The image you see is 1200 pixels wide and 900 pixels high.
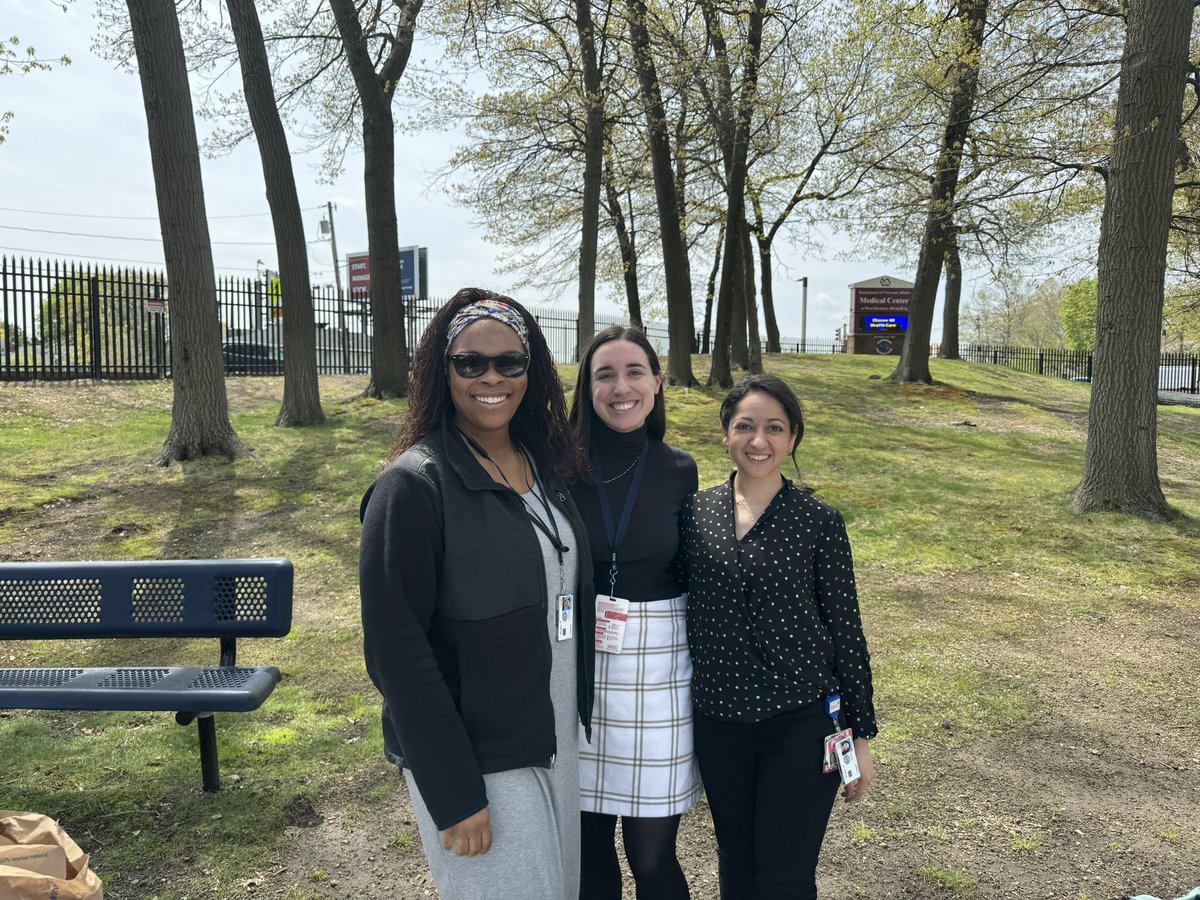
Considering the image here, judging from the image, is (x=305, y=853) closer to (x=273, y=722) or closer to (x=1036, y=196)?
(x=273, y=722)

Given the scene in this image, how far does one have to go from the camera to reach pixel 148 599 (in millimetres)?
3949

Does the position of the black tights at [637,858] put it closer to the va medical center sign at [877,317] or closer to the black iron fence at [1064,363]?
the va medical center sign at [877,317]

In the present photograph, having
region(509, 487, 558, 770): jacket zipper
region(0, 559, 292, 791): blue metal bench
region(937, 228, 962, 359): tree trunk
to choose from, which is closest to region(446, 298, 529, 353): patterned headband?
region(509, 487, 558, 770): jacket zipper

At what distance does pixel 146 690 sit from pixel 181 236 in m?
7.47

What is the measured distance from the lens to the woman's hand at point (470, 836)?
183cm

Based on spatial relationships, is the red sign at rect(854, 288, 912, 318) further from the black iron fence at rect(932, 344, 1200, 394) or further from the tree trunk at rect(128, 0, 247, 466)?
the tree trunk at rect(128, 0, 247, 466)

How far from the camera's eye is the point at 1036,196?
1327cm

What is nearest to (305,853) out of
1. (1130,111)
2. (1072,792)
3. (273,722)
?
(273,722)

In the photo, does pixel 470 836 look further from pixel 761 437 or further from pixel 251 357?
pixel 251 357

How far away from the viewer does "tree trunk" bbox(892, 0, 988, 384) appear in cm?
1312

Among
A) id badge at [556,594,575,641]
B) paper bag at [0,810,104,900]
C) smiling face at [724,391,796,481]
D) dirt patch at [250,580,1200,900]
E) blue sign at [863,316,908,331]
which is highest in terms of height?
blue sign at [863,316,908,331]

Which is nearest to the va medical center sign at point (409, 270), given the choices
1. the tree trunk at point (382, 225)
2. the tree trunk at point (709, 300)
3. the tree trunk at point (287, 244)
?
the tree trunk at point (709, 300)

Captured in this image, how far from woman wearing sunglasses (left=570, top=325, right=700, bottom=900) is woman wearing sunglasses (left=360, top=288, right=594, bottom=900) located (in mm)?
174

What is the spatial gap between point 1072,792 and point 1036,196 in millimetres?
11804
